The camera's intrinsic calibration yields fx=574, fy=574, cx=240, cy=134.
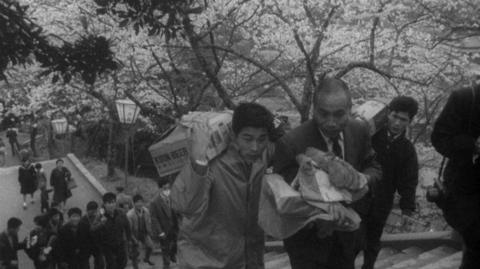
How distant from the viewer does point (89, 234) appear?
8719 millimetres

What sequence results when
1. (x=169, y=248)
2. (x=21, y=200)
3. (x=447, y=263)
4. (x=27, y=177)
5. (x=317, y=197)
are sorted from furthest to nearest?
(x=21, y=200), (x=27, y=177), (x=169, y=248), (x=447, y=263), (x=317, y=197)

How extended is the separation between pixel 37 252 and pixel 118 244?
1.21m

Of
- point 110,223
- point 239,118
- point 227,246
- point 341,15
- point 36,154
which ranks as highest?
point 341,15

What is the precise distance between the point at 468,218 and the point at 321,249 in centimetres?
84

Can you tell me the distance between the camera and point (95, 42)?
5.27 meters

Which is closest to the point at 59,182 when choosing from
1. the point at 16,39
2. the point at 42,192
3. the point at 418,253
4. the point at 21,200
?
the point at 42,192

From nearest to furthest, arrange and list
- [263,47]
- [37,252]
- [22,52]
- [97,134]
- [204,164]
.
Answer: [204,164] → [22,52] → [37,252] → [263,47] → [97,134]

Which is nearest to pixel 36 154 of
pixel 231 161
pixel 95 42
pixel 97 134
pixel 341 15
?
pixel 97 134

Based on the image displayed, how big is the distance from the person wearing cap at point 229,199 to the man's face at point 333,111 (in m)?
0.35

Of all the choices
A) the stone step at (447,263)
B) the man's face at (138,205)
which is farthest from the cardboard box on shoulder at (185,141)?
the man's face at (138,205)

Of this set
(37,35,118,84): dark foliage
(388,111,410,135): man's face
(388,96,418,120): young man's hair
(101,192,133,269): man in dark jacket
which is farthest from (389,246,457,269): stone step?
(101,192,133,269): man in dark jacket

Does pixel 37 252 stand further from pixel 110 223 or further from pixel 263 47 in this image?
pixel 263 47

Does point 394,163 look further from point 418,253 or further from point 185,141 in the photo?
point 418,253

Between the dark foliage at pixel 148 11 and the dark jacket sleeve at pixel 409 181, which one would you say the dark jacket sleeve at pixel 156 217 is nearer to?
the dark foliage at pixel 148 11
